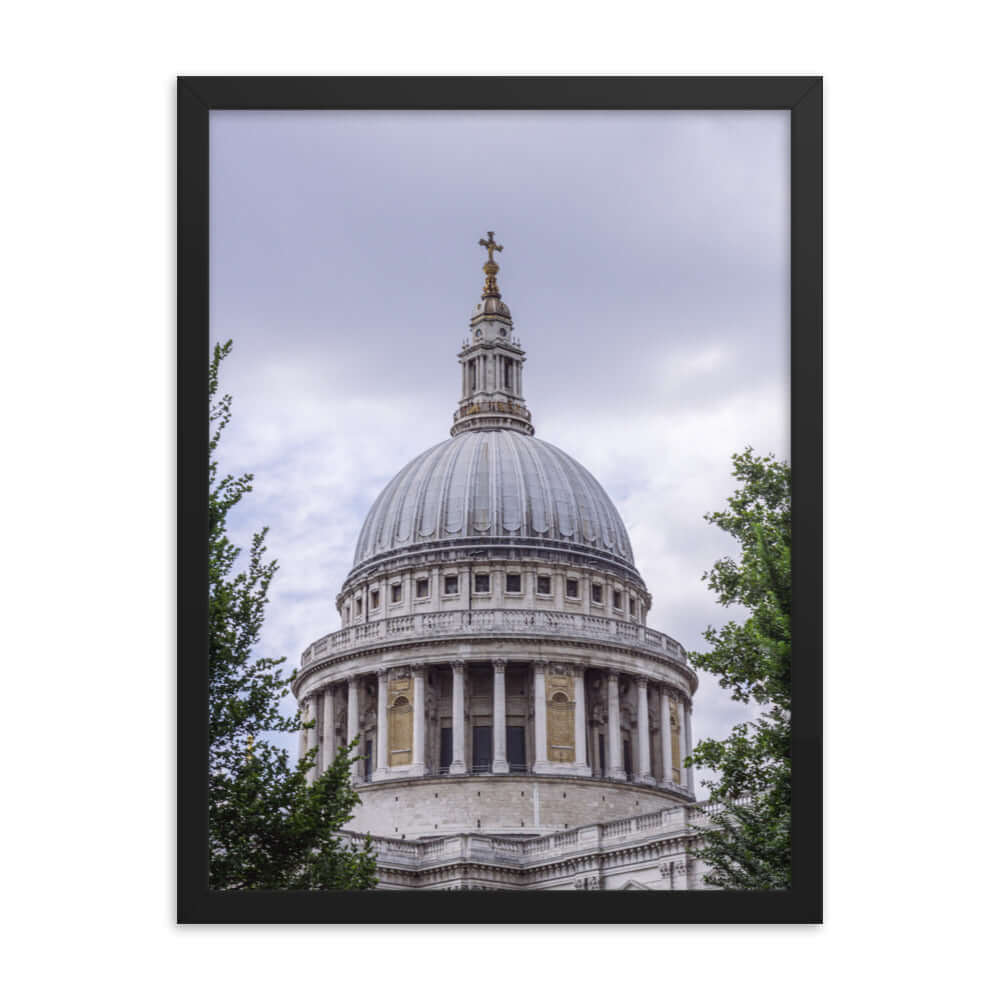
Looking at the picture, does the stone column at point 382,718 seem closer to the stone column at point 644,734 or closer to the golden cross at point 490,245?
the stone column at point 644,734

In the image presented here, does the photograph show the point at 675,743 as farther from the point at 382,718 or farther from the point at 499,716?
the point at 382,718

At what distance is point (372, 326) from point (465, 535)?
3550cm

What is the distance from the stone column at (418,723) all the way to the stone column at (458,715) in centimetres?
84

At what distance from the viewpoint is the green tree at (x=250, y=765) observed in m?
16.0

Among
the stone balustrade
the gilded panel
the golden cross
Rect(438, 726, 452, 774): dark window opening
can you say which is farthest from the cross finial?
Rect(438, 726, 452, 774): dark window opening

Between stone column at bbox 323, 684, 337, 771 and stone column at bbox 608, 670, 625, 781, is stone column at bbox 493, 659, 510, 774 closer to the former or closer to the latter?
stone column at bbox 608, 670, 625, 781

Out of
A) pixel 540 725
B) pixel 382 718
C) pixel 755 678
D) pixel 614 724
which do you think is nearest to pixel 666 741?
pixel 614 724

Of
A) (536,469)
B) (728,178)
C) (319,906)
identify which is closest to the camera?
(319,906)

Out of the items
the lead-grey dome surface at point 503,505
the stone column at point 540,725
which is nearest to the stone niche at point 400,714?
the stone column at point 540,725

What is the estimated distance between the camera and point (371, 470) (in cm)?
1822

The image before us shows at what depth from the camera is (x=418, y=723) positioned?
47312 millimetres

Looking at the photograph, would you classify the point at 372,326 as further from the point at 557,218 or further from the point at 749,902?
the point at 749,902

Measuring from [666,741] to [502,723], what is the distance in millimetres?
5470
